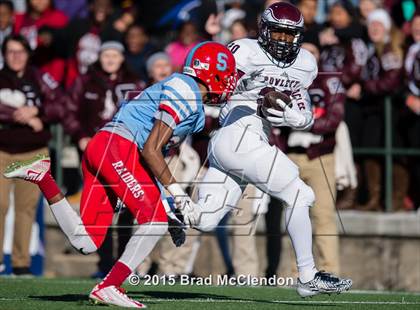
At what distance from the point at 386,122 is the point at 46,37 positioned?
428 centimetres

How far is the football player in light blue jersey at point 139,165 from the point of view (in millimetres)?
8023

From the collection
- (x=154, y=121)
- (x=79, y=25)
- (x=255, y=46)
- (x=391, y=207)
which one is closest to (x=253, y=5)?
(x=79, y=25)

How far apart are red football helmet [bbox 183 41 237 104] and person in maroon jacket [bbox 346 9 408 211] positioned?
14.1 ft

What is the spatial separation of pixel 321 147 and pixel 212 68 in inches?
144

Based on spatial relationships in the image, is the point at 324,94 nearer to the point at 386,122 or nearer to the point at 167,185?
the point at 386,122

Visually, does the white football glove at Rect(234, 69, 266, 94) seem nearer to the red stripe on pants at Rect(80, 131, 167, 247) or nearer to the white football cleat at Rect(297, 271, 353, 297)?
the red stripe on pants at Rect(80, 131, 167, 247)

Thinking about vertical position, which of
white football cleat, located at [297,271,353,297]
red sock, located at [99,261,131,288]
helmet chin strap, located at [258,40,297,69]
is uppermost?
helmet chin strap, located at [258,40,297,69]

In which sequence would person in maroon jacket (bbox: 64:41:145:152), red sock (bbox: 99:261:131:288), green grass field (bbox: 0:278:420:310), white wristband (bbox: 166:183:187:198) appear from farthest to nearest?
person in maroon jacket (bbox: 64:41:145:152) < green grass field (bbox: 0:278:420:310) < red sock (bbox: 99:261:131:288) < white wristband (bbox: 166:183:187:198)

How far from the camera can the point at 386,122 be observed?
12641 millimetres

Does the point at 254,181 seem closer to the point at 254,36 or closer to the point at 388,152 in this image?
the point at 254,36

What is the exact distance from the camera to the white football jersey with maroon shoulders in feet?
29.9

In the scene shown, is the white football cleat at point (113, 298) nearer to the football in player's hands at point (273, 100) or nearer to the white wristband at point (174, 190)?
the white wristband at point (174, 190)

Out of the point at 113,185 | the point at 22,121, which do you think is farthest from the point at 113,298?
the point at 22,121

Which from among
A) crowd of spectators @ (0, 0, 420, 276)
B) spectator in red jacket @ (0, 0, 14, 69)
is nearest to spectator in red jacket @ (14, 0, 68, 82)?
crowd of spectators @ (0, 0, 420, 276)
